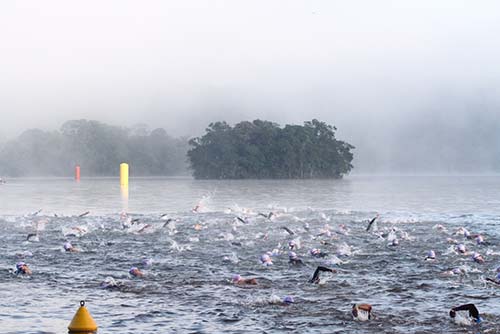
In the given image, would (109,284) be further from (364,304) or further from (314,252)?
(314,252)

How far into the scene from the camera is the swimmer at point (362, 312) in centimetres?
1191

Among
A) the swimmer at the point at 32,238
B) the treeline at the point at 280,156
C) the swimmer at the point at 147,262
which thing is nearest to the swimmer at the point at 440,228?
the swimmer at the point at 147,262

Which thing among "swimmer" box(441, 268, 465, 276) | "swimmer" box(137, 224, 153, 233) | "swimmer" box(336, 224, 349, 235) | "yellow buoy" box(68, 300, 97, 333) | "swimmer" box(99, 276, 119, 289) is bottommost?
"swimmer" box(99, 276, 119, 289)

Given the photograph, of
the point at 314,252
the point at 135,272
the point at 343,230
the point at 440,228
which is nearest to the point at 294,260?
the point at 314,252

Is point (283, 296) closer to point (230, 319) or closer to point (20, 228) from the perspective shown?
point (230, 319)

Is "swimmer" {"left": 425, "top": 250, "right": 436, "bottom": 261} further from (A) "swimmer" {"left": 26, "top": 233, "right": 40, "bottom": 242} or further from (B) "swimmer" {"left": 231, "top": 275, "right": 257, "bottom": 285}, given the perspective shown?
(A) "swimmer" {"left": 26, "top": 233, "right": 40, "bottom": 242}

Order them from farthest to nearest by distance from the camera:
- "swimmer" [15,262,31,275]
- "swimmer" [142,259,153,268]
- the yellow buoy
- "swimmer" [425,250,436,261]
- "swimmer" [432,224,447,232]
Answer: "swimmer" [432,224,447,232], "swimmer" [425,250,436,261], "swimmer" [142,259,153,268], "swimmer" [15,262,31,275], the yellow buoy

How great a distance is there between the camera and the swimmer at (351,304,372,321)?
11914mm

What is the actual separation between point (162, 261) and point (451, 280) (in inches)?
262

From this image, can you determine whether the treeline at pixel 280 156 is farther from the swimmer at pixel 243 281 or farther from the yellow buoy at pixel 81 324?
the yellow buoy at pixel 81 324

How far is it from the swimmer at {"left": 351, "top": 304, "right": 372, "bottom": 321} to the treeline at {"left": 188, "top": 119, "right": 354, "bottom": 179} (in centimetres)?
12568

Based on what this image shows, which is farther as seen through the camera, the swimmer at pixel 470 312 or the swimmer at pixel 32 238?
the swimmer at pixel 32 238

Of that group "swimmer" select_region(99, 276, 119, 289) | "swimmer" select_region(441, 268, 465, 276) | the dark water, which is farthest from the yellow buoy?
"swimmer" select_region(441, 268, 465, 276)

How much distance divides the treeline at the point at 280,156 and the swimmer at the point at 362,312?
412ft
